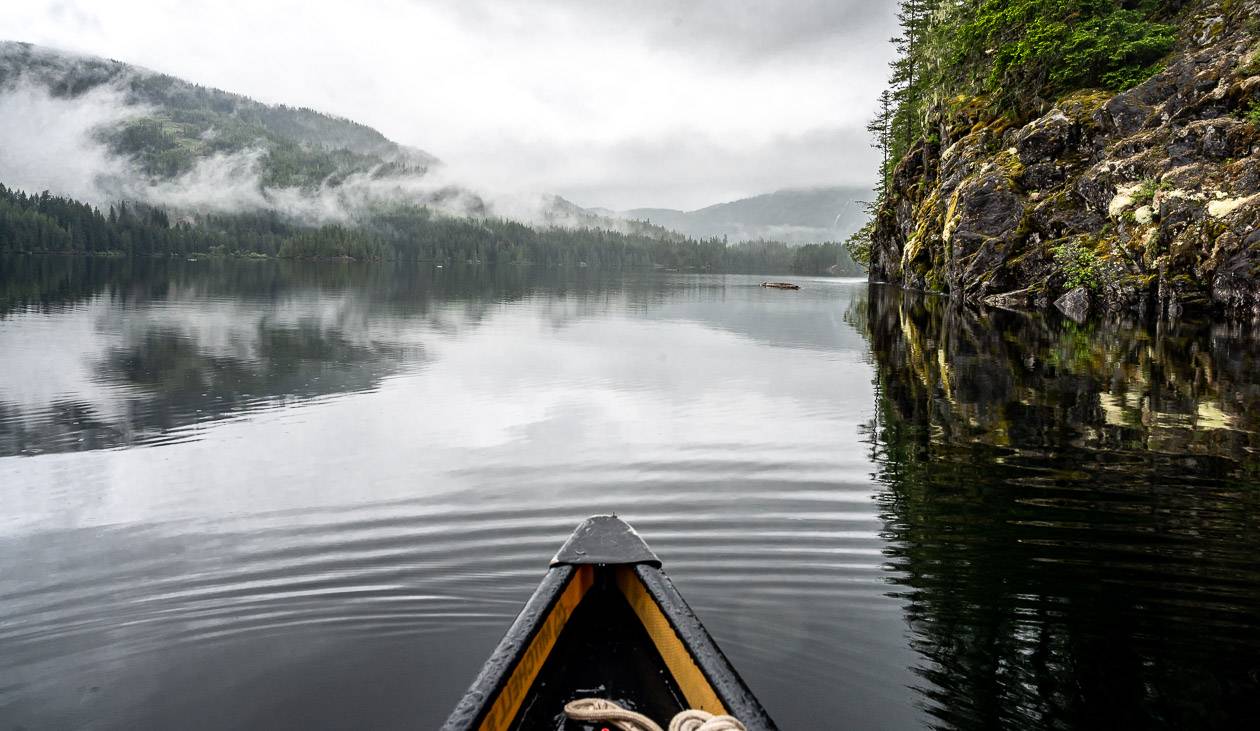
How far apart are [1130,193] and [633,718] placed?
4436 cm

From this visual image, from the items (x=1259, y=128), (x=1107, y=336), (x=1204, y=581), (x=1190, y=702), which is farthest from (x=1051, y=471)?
(x=1259, y=128)

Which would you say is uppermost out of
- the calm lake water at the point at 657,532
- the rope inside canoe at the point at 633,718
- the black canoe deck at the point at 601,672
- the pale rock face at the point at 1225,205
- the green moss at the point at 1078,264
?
the pale rock face at the point at 1225,205

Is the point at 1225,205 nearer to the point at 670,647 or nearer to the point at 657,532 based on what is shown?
the point at 657,532

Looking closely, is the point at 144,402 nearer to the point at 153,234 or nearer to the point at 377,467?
the point at 377,467

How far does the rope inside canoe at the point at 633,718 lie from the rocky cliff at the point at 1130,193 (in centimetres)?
3987

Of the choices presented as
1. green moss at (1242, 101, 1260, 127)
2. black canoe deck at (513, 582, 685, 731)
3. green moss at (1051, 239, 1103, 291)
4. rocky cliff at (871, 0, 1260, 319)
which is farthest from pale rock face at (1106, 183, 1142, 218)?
black canoe deck at (513, 582, 685, 731)

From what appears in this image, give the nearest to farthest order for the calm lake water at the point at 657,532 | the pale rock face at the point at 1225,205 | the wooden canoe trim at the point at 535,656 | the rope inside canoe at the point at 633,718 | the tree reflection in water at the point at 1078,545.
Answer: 1. the rope inside canoe at the point at 633,718
2. the wooden canoe trim at the point at 535,656
3. the tree reflection in water at the point at 1078,545
4. the calm lake water at the point at 657,532
5. the pale rock face at the point at 1225,205

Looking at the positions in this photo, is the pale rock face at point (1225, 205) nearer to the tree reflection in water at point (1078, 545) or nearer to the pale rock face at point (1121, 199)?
the pale rock face at point (1121, 199)

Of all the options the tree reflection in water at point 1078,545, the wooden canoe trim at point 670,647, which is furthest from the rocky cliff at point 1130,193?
the wooden canoe trim at point 670,647

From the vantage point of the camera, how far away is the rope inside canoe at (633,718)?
3.51 m

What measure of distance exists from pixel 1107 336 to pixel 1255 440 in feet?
58.7

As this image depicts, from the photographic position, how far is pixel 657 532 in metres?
9.05

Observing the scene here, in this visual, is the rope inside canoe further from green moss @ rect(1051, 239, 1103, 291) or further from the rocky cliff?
green moss @ rect(1051, 239, 1103, 291)

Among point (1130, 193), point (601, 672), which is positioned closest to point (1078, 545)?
point (601, 672)
